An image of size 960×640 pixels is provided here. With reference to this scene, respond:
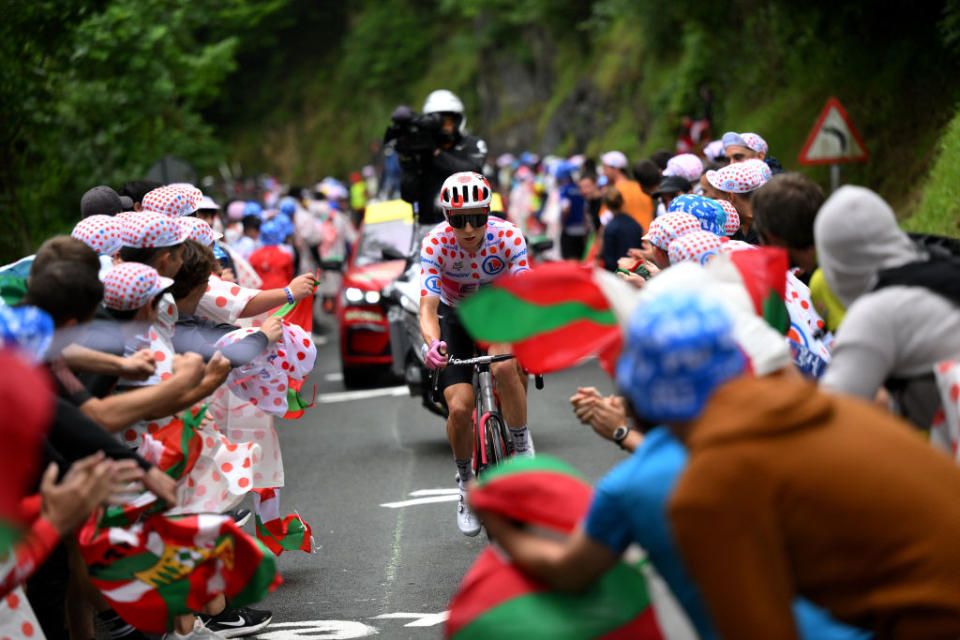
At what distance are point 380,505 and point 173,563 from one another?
15.3ft

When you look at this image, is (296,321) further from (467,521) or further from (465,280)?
(467,521)

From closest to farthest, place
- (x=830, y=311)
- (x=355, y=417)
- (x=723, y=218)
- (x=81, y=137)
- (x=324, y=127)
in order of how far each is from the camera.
A: 1. (x=830, y=311)
2. (x=723, y=218)
3. (x=355, y=417)
4. (x=81, y=137)
5. (x=324, y=127)

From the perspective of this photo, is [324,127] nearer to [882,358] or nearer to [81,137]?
[81,137]

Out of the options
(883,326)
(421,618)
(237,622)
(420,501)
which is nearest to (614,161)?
(420,501)

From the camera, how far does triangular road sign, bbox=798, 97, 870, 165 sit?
52.9 ft

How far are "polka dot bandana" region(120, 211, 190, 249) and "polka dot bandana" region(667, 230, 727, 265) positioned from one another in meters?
2.23

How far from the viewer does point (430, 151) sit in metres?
13.1

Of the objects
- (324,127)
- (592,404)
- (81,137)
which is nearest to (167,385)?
(592,404)

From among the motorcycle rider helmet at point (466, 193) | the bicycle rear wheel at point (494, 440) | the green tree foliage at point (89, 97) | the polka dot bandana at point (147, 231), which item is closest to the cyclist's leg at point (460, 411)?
the bicycle rear wheel at point (494, 440)

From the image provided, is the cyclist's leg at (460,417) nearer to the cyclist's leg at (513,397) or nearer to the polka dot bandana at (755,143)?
the cyclist's leg at (513,397)

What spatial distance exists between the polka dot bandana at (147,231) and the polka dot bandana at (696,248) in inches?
87.8

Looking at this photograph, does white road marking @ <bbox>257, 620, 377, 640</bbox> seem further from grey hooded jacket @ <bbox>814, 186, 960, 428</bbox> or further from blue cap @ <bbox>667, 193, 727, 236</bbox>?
grey hooded jacket @ <bbox>814, 186, 960, 428</bbox>

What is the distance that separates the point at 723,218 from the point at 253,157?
67169 mm

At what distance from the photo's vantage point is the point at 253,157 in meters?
72.9
